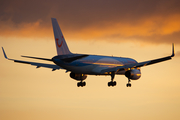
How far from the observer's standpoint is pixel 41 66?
5788 centimetres

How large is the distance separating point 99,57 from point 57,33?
11.4 m

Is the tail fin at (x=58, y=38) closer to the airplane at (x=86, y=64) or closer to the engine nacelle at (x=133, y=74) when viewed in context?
the airplane at (x=86, y=64)

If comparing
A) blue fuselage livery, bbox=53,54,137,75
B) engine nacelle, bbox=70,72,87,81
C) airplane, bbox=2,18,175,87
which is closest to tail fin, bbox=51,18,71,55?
airplane, bbox=2,18,175,87

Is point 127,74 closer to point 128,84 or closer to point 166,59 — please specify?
point 128,84

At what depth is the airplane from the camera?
48.7m

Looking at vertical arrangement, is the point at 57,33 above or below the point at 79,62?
above

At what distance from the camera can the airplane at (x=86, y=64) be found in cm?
4872

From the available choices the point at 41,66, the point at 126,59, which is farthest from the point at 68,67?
the point at 126,59

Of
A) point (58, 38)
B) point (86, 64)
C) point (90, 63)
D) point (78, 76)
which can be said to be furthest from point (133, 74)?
point (58, 38)

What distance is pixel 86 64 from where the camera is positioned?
52969 mm


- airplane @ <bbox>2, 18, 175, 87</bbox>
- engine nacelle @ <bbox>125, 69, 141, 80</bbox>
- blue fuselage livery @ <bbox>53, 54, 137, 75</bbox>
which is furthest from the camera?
engine nacelle @ <bbox>125, 69, 141, 80</bbox>

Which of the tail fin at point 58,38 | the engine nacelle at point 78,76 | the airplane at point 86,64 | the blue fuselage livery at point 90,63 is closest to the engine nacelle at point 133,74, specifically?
the airplane at point 86,64

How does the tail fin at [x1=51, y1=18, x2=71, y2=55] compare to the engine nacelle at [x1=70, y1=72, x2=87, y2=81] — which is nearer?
the tail fin at [x1=51, y1=18, x2=71, y2=55]

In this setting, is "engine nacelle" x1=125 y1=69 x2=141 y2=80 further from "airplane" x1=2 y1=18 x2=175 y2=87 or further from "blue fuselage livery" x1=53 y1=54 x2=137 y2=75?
"blue fuselage livery" x1=53 y1=54 x2=137 y2=75
